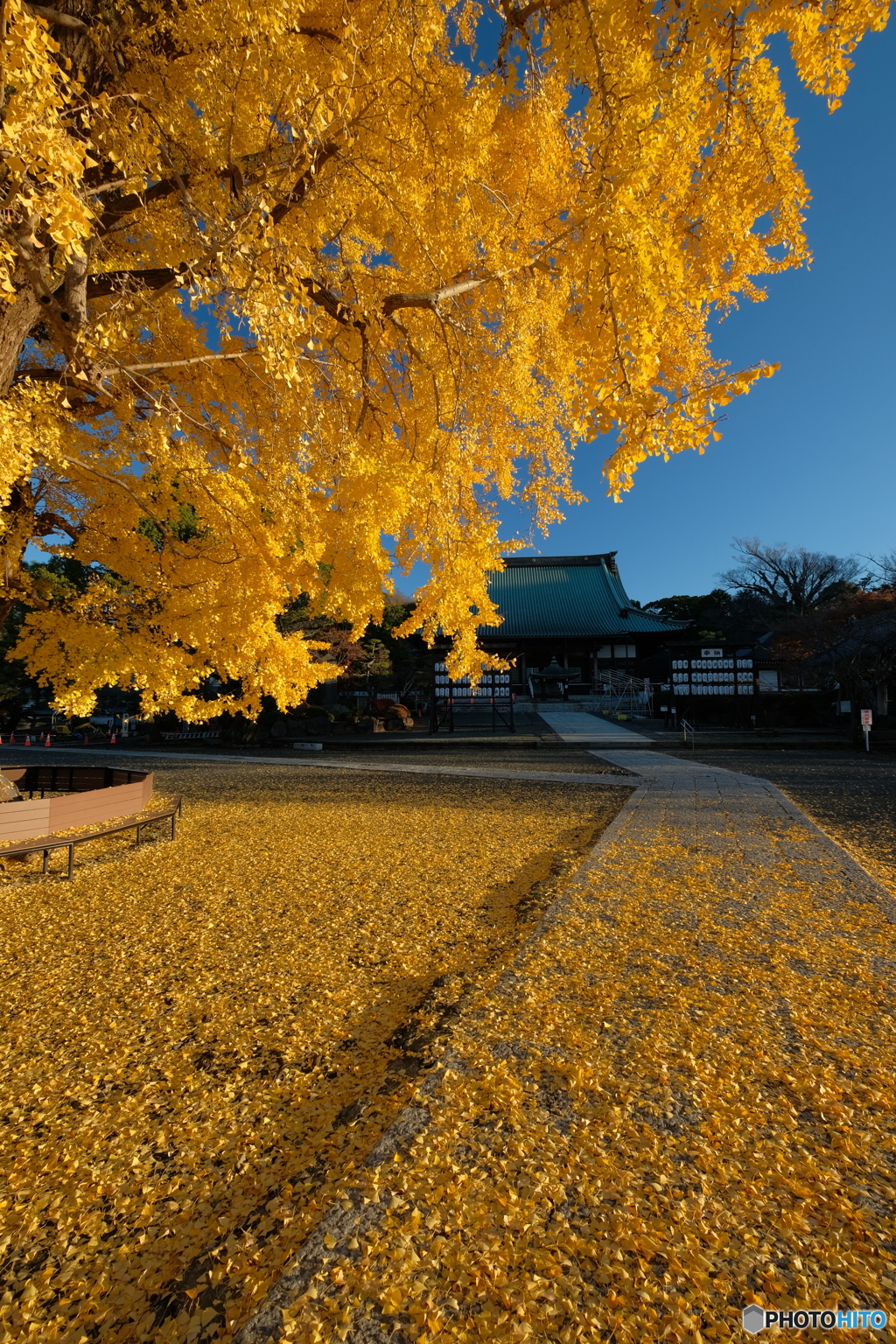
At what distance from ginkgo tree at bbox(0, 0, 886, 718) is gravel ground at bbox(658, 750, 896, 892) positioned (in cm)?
422

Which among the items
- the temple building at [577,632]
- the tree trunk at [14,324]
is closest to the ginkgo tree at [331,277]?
the tree trunk at [14,324]

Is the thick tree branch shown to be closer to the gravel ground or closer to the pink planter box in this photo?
the pink planter box

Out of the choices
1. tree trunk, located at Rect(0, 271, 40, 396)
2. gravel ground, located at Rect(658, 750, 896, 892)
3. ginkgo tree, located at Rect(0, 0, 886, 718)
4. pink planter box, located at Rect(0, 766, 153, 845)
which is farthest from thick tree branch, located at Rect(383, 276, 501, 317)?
gravel ground, located at Rect(658, 750, 896, 892)

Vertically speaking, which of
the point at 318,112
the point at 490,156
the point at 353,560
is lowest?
the point at 353,560

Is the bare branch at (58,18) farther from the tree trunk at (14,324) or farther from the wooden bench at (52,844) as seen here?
the wooden bench at (52,844)

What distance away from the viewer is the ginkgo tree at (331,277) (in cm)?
318

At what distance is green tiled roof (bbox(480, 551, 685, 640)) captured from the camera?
1192 inches

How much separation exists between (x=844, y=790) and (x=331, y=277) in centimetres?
954

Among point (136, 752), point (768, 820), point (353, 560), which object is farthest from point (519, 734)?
point (353, 560)

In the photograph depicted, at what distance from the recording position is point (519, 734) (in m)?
19.6

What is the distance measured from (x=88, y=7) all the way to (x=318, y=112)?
1851 millimetres

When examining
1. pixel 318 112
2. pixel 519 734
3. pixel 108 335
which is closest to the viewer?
pixel 318 112

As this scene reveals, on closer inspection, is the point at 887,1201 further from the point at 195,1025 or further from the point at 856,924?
the point at 195,1025

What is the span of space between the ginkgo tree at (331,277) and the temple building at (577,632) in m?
20.5
